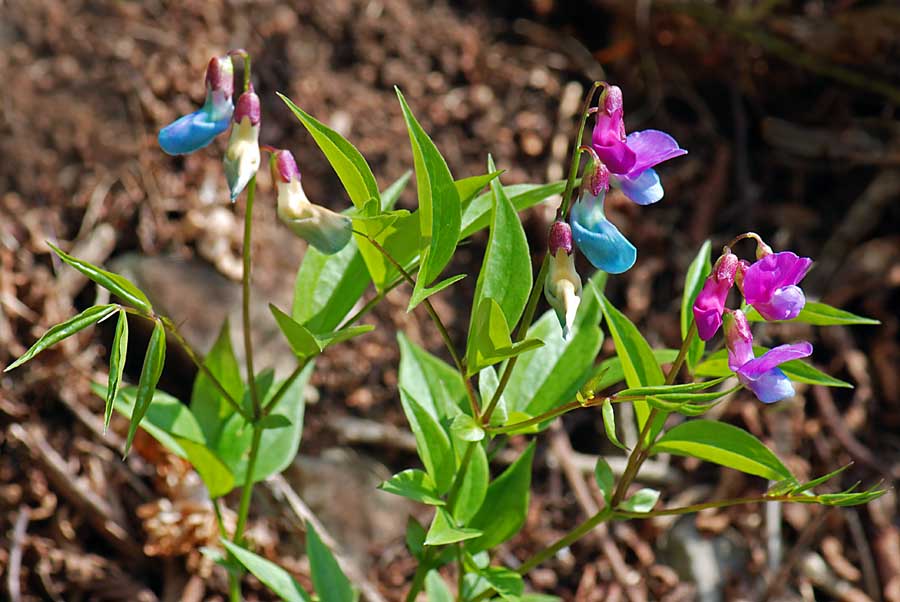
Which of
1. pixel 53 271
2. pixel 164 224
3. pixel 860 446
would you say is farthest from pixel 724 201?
pixel 53 271

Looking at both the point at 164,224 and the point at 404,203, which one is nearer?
the point at 164,224

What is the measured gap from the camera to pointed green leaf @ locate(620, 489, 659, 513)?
1832 millimetres

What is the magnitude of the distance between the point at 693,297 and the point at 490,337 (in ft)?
1.81

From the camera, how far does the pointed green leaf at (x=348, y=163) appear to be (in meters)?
1.64

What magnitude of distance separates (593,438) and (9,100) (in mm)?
2340

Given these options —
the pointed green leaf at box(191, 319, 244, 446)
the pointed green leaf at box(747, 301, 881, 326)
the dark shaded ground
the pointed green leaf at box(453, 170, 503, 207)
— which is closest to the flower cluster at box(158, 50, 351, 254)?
the pointed green leaf at box(453, 170, 503, 207)

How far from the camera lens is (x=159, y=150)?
340 centimetres

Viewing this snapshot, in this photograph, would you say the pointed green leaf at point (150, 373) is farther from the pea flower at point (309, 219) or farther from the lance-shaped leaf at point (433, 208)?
the lance-shaped leaf at point (433, 208)

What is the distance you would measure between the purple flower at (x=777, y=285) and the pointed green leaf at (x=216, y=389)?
1171mm

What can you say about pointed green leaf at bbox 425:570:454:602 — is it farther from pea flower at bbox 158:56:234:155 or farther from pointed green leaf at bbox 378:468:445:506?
pea flower at bbox 158:56:234:155

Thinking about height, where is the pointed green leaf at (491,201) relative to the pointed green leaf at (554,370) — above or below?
above

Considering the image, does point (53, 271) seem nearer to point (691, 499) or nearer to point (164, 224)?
point (164, 224)

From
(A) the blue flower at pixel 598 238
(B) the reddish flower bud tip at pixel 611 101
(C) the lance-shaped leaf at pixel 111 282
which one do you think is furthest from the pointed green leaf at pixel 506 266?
(C) the lance-shaped leaf at pixel 111 282

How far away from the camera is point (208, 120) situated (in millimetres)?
1735
